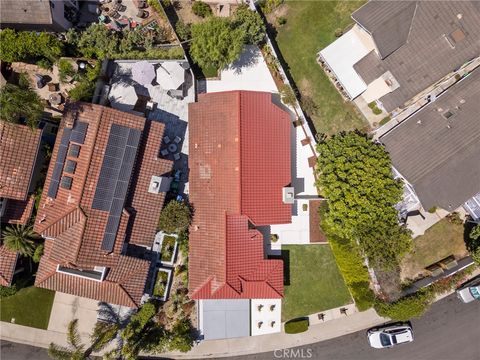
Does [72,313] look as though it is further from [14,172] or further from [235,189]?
[235,189]

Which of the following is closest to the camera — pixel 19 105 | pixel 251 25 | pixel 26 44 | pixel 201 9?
pixel 19 105

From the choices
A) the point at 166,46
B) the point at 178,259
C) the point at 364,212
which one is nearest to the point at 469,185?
the point at 364,212

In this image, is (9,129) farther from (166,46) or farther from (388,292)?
(388,292)

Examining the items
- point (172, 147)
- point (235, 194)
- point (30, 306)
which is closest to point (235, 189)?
point (235, 194)

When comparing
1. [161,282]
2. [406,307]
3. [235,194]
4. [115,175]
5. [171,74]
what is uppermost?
[171,74]

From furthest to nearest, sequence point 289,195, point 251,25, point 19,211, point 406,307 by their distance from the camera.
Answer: point 19,211 → point 406,307 → point 251,25 → point 289,195

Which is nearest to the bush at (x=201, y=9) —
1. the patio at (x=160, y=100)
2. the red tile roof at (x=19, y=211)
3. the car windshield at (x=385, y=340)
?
the patio at (x=160, y=100)
